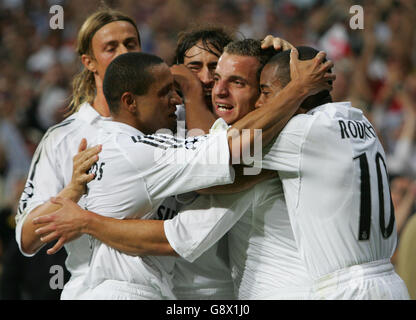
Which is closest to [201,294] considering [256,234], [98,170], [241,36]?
[256,234]

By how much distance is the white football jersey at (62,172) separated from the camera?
12.5ft

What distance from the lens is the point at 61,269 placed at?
488cm

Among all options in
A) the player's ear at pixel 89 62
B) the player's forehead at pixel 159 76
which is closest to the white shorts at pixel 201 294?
the player's forehead at pixel 159 76

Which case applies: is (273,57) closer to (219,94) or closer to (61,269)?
(219,94)

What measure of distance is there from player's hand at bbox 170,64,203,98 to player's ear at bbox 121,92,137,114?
50 cm

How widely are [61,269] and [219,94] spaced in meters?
2.17

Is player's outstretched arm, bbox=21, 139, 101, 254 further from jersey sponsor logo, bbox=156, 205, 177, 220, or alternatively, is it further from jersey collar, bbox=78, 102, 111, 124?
jersey collar, bbox=78, 102, 111, 124

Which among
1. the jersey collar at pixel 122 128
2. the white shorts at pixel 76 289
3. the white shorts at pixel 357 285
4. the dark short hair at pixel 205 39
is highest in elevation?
the dark short hair at pixel 205 39

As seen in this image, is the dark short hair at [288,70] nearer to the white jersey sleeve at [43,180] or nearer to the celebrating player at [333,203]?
the celebrating player at [333,203]

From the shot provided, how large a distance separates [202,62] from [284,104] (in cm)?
128

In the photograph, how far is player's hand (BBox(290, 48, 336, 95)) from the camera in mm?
3242

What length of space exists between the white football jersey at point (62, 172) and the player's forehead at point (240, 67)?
1.07m

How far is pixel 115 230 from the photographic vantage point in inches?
132

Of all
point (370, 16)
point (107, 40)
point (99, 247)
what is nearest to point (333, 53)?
point (370, 16)
